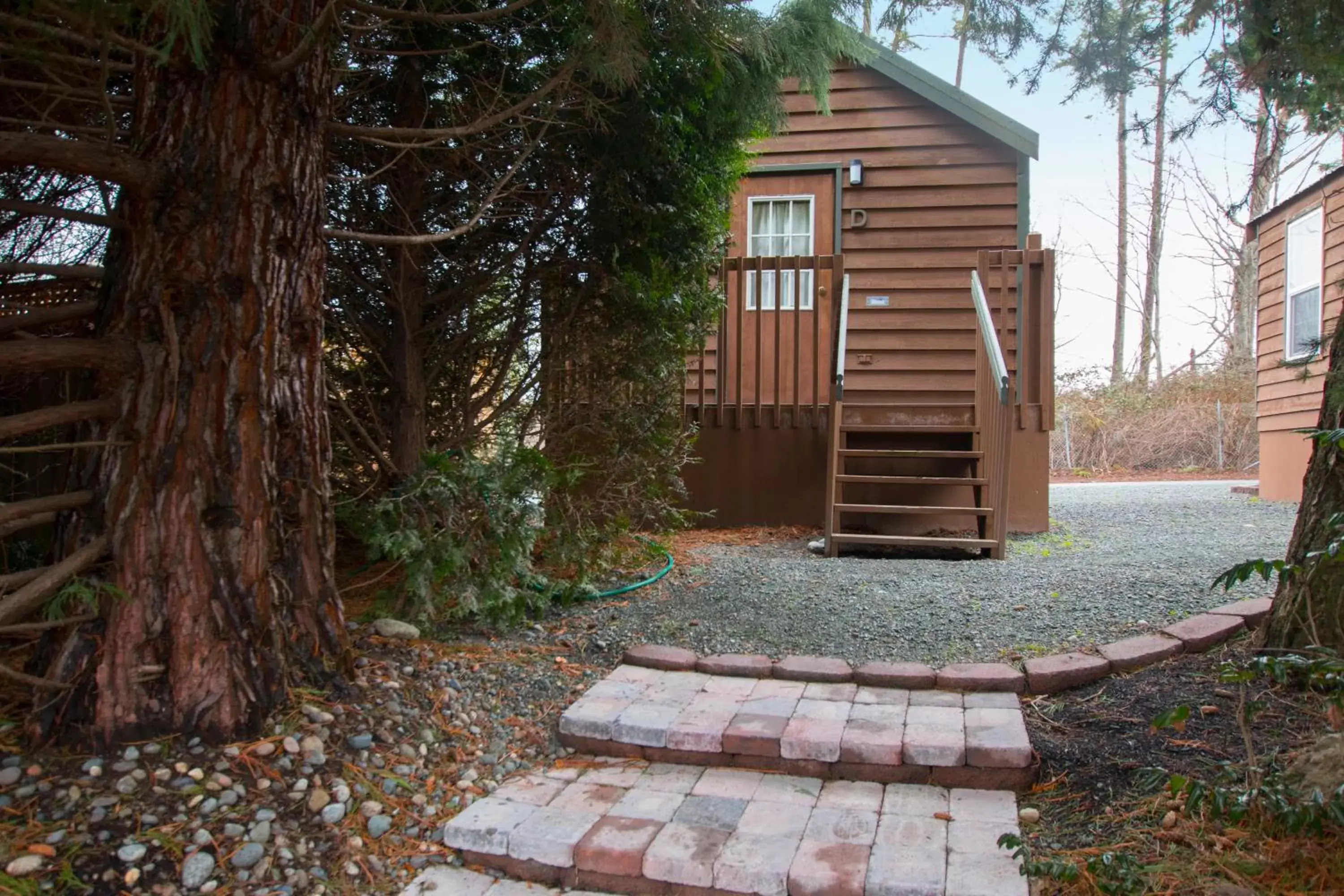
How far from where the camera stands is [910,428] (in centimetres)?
588

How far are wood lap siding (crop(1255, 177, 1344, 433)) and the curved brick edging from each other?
5121mm

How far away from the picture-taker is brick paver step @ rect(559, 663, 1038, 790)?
2281 mm

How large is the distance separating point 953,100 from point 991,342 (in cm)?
307

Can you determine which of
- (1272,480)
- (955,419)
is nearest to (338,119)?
(955,419)

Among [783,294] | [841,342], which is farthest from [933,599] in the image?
[783,294]

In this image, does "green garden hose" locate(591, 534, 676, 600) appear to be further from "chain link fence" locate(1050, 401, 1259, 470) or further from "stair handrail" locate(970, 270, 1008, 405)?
"chain link fence" locate(1050, 401, 1259, 470)

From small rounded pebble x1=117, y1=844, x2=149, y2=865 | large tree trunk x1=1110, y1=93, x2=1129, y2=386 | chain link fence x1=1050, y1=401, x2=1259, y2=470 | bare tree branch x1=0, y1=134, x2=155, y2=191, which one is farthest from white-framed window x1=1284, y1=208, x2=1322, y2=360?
large tree trunk x1=1110, y1=93, x2=1129, y2=386

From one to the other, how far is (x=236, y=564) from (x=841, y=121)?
6743 mm

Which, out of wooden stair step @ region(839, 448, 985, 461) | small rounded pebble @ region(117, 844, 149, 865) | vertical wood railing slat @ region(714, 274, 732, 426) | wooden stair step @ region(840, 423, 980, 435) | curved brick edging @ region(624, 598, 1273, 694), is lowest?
small rounded pebble @ region(117, 844, 149, 865)

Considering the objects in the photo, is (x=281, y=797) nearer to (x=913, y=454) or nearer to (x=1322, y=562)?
(x=1322, y=562)

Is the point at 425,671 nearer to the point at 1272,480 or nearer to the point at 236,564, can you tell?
the point at 236,564

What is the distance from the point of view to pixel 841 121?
7508 mm

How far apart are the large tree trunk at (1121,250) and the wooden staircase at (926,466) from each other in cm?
1265

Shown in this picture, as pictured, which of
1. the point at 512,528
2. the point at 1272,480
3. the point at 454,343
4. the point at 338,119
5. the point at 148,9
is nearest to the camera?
the point at 148,9
